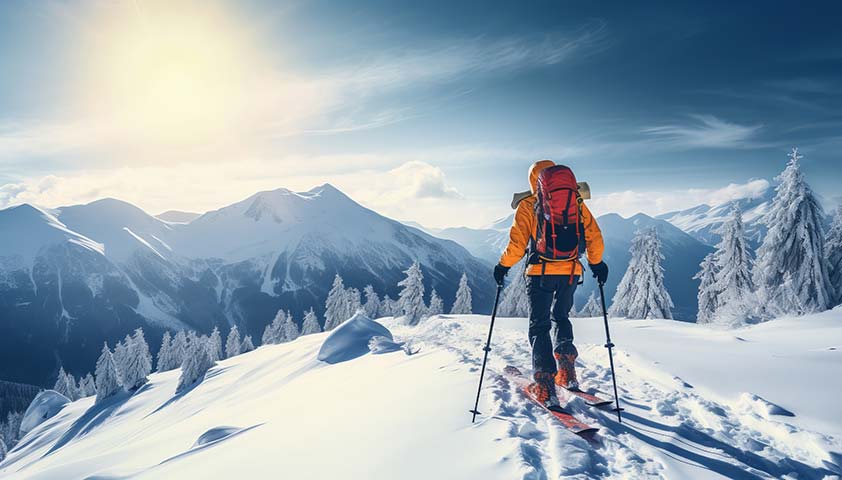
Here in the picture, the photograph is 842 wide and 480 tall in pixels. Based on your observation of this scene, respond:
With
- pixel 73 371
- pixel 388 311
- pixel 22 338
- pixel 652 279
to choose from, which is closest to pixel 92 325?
pixel 22 338

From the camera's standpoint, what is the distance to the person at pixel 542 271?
6105 mm

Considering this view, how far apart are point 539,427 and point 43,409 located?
83.2 metres

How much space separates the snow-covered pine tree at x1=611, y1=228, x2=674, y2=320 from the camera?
1320 inches

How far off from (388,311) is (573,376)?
7092 cm

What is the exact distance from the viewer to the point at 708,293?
111 ft

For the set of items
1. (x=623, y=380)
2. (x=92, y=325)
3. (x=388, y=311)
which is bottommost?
(x=92, y=325)

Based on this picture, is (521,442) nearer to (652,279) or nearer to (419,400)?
(419,400)

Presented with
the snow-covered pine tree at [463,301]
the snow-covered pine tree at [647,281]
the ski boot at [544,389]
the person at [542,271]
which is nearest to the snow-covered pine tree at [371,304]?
the snow-covered pine tree at [463,301]

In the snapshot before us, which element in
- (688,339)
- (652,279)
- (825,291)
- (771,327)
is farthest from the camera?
(652,279)

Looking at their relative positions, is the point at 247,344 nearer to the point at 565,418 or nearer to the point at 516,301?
the point at 516,301

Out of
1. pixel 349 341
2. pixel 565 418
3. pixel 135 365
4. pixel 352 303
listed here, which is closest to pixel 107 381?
pixel 135 365

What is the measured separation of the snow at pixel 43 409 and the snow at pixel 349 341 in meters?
69.5

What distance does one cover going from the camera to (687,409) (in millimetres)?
5910

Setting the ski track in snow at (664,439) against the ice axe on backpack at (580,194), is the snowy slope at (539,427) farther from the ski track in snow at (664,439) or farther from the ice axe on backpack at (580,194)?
the ice axe on backpack at (580,194)
